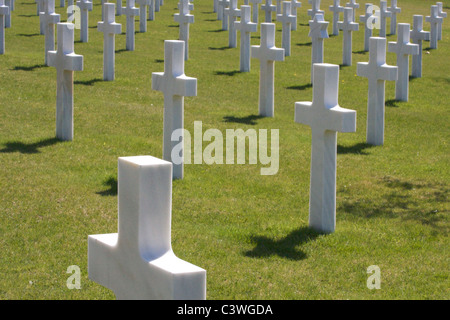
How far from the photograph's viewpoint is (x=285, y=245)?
254 inches

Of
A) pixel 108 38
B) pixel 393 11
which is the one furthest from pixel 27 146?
pixel 393 11

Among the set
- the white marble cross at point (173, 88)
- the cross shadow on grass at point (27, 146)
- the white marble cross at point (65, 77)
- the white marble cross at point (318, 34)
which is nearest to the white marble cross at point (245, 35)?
the white marble cross at point (318, 34)

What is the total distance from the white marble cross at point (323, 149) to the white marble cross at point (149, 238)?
362 centimetres

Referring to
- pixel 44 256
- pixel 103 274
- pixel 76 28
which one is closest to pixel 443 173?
pixel 44 256

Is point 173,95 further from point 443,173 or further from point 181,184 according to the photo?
point 443,173

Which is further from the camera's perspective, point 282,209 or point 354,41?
point 354,41

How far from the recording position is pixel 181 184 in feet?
27.6

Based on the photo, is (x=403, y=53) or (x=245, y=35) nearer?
(x=403, y=53)

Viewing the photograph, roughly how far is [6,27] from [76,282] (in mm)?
16716

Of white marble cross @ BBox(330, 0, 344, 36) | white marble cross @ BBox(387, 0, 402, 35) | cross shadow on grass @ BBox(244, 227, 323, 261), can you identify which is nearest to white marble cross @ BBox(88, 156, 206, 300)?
cross shadow on grass @ BBox(244, 227, 323, 261)

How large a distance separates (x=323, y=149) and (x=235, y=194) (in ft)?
4.95

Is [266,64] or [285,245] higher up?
[266,64]

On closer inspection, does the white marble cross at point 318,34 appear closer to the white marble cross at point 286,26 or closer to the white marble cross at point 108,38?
the white marble cross at point 286,26

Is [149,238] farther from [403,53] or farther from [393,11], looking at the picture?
[393,11]
